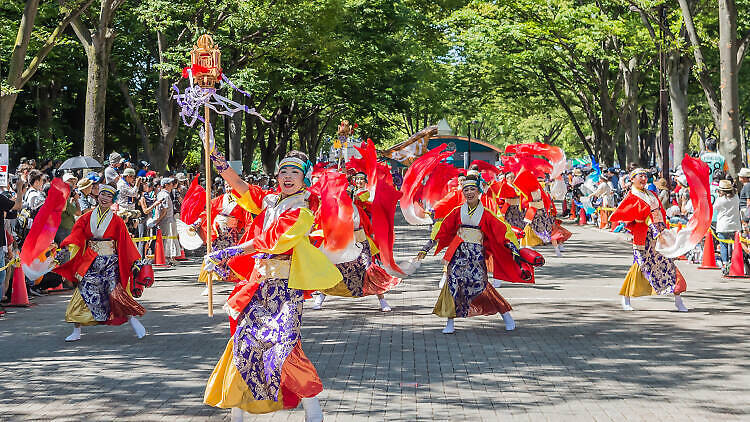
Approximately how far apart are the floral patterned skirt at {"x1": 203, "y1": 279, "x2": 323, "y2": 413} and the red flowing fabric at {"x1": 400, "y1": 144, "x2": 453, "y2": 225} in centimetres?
534

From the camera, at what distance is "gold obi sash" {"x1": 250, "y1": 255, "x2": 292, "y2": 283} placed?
243 inches

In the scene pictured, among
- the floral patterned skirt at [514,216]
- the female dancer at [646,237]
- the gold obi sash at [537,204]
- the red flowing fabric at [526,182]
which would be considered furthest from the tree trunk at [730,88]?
the female dancer at [646,237]

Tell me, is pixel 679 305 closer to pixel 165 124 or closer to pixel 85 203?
pixel 85 203

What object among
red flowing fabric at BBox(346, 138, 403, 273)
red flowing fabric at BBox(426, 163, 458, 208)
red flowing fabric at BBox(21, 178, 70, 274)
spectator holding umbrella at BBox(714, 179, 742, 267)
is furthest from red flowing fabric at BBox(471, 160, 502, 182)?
red flowing fabric at BBox(21, 178, 70, 274)

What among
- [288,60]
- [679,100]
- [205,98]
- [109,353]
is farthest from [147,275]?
[288,60]

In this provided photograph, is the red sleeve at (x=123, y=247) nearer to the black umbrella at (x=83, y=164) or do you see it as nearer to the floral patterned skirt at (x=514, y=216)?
the black umbrella at (x=83, y=164)

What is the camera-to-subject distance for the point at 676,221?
18.6m

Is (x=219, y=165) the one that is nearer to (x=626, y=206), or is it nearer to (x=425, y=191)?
(x=425, y=191)

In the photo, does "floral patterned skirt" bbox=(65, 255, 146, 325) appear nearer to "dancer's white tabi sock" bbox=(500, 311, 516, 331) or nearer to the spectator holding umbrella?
"dancer's white tabi sock" bbox=(500, 311, 516, 331)

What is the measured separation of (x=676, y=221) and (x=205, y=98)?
13706mm

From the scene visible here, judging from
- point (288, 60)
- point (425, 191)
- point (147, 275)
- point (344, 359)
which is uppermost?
point (288, 60)

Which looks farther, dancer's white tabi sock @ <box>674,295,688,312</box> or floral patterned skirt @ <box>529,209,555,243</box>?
floral patterned skirt @ <box>529,209,555,243</box>

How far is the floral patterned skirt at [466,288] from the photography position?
10.4 m

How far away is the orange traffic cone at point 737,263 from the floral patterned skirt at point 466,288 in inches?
284
